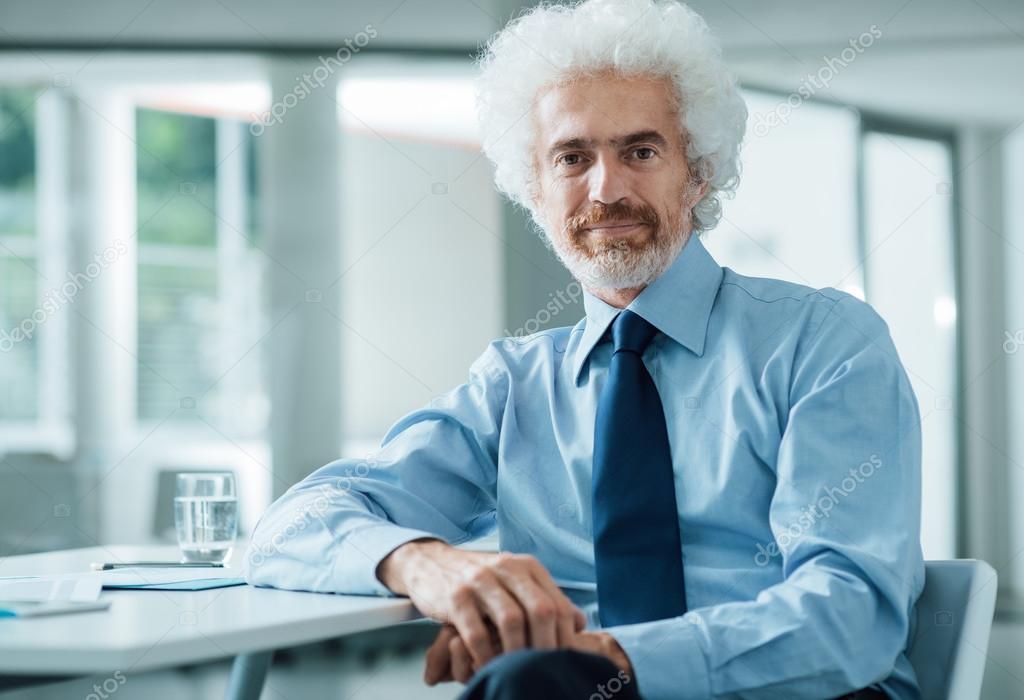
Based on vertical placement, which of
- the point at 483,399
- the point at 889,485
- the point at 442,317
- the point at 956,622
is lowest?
the point at 956,622

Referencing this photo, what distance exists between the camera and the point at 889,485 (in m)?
1.22

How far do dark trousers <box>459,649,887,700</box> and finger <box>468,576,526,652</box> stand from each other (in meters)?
0.06

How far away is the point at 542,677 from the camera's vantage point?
94cm

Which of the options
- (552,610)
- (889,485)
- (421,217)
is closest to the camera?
(552,610)

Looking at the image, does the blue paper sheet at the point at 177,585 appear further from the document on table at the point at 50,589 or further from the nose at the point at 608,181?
the nose at the point at 608,181

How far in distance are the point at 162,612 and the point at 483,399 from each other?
0.63 metres

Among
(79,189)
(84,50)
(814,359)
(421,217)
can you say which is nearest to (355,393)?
(421,217)

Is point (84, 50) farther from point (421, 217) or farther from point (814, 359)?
point (814, 359)

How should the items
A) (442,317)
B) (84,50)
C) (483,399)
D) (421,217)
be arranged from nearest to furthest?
(483,399) < (84,50) < (442,317) < (421,217)

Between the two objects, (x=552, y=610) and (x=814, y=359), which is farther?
(x=814, y=359)
